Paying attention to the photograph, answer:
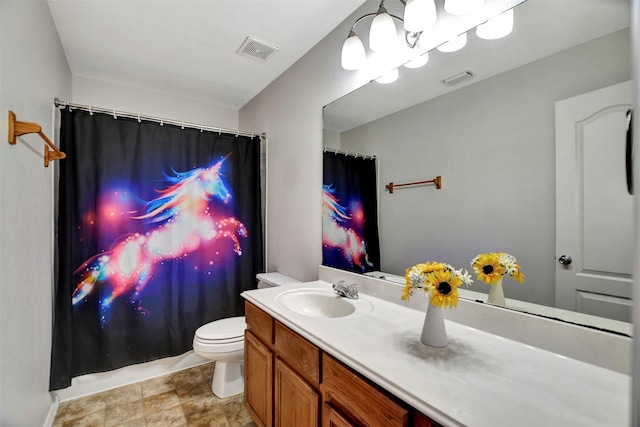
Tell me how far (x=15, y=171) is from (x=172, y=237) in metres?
1.17

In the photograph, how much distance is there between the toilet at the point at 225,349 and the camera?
6.28ft

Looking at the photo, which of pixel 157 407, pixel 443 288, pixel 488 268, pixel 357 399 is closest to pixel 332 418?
pixel 357 399

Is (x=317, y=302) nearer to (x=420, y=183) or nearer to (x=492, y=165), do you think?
(x=420, y=183)

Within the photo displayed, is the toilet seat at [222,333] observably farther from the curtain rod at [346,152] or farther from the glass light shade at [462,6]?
the glass light shade at [462,6]

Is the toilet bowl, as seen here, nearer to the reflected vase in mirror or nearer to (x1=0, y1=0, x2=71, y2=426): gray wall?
(x1=0, y1=0, x2=71, y2=426): gray wall

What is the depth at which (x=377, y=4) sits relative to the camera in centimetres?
155

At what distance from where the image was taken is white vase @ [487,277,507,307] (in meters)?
1.08

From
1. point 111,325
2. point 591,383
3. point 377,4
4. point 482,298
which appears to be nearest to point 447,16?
point 377,4

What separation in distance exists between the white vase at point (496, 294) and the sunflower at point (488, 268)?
0.05 feet

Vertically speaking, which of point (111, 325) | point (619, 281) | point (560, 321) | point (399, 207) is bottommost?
point (111, 325)

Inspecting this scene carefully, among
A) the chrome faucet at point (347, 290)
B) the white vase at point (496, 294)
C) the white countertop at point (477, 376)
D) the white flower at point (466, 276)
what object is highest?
the white flower at point (466, 276)

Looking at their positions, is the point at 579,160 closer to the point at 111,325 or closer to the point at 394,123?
the point at 394,123

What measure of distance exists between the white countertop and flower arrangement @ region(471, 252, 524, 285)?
0.68 feet

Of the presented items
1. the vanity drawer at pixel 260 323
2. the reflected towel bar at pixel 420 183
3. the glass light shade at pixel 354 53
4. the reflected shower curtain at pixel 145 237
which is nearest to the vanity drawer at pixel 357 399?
the vanity drawer at pixel 260 323
